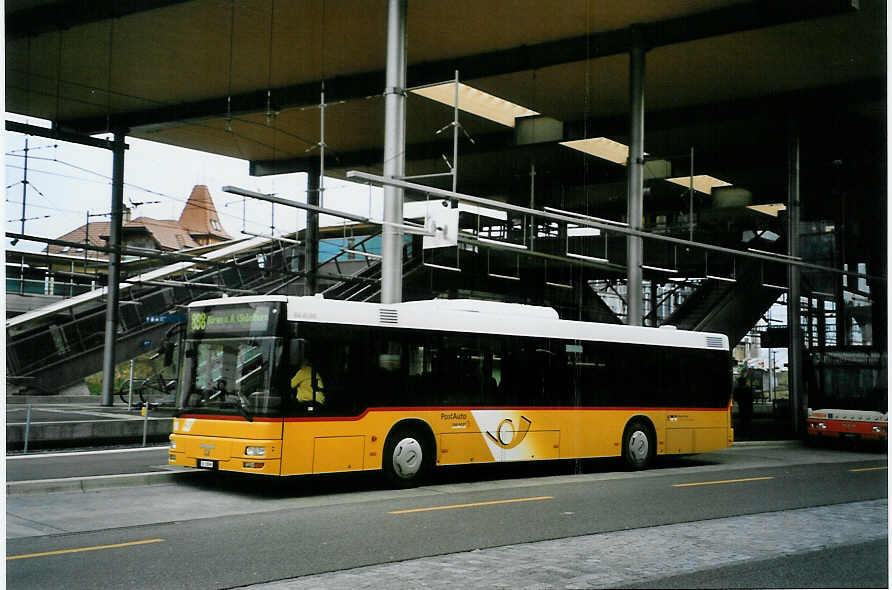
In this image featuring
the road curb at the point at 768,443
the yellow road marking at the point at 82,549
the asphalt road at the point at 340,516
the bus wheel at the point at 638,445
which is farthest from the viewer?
the road curb at the point at 768,443

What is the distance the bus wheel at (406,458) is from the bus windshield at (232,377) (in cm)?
215

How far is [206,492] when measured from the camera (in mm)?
13625

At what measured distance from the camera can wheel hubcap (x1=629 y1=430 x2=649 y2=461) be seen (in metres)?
18.4

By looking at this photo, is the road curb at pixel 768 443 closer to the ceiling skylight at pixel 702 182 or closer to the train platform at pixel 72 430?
the ceiling skylight at pixel 702 182

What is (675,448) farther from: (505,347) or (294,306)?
(294,306)

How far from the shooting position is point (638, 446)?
18562 mm

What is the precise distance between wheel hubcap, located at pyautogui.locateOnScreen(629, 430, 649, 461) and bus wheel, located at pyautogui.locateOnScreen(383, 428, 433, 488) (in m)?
4.99

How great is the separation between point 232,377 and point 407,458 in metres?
2.98

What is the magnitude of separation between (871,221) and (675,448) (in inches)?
636

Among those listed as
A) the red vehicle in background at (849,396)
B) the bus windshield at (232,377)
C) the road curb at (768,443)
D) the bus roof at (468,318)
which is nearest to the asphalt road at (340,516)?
the bus windshield at (232,377)

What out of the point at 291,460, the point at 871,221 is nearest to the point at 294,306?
the point at 291,460

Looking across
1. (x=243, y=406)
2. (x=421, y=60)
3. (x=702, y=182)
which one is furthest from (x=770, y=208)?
(x=243, y=406)

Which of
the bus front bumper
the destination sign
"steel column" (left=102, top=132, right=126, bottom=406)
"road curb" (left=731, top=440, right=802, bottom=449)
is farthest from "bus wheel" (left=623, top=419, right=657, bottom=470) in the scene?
"steel column" (left=102, top=132, right=126, bottom=406)

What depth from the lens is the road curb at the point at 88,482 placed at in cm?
1244
